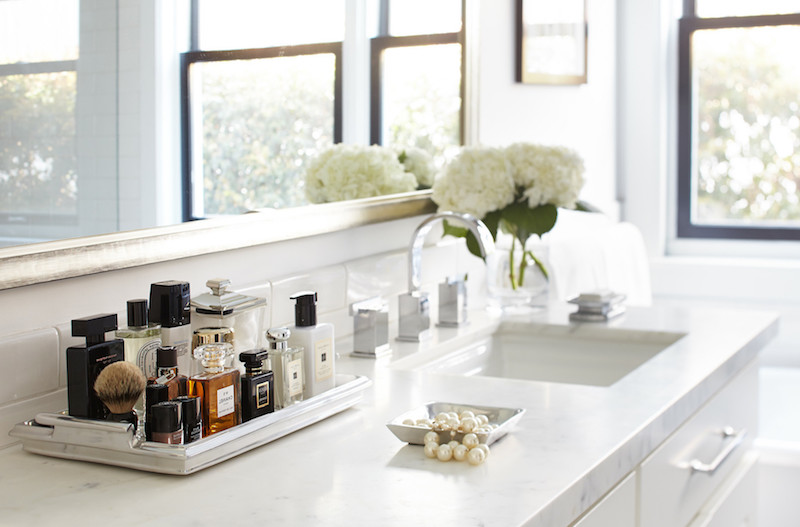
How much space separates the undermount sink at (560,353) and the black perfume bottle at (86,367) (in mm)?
738

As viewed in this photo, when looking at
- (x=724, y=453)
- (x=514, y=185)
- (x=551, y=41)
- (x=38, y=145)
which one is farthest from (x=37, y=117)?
(x=551, y=41)

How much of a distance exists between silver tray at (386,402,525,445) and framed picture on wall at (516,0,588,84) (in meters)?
1.60

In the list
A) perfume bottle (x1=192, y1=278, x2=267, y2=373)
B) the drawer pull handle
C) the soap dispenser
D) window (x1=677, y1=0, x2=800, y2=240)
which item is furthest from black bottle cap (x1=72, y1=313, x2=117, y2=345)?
window (x1=677, y1=0, x2=800, y2=240)

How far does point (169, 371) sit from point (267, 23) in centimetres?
64

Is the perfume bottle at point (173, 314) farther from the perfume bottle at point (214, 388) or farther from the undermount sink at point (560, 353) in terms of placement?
the undermount sink at point (560, 353)

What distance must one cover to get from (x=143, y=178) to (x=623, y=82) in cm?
263

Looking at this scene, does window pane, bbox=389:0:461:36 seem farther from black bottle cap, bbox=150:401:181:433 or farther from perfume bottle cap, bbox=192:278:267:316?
black bottle cap, bbox=150:401:181:433

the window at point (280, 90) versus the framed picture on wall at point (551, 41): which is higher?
the framed picture on wall at point (551, 41)

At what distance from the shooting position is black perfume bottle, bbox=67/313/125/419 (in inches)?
36.3

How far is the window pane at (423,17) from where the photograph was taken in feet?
5.90

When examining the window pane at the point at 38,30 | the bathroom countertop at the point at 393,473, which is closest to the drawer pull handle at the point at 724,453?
the bathroom countertop at the point at 393,473

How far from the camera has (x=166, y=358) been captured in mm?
941

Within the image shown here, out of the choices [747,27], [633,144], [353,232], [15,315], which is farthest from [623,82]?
[15,315]

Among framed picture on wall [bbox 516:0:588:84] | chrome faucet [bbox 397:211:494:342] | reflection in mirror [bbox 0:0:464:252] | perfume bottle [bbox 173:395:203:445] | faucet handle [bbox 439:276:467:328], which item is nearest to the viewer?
perfume bottle [bbox 173:395:203:445]
